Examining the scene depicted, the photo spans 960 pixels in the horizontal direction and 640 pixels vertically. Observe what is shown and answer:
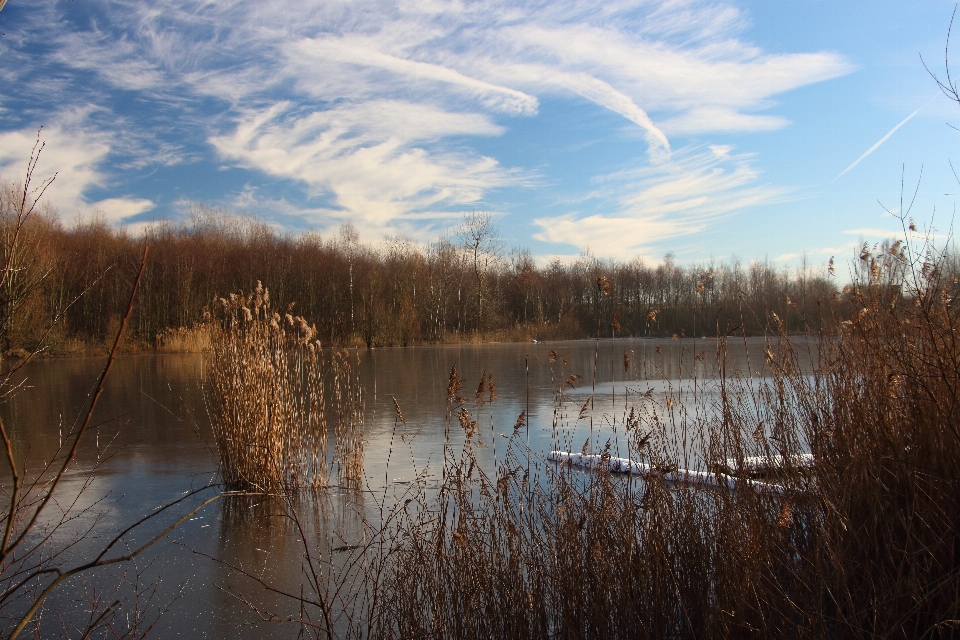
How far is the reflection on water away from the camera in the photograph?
4293 mm

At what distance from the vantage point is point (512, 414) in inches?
422

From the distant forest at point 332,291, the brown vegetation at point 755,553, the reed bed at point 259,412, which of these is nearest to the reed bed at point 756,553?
the brown vegetation at point 755,553

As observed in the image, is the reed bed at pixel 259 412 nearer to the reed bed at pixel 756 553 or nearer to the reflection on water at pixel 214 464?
the reflection on water at pixel 214 464

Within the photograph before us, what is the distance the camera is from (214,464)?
760 centimetres

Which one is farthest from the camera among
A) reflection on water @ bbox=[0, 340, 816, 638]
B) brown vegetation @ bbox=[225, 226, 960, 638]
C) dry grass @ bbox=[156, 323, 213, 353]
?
dry grass @ bbox=[156, 323, 213, 353]

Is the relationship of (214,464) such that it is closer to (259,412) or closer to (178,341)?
(259,412)

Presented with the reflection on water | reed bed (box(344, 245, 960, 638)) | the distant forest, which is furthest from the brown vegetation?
the distant forest

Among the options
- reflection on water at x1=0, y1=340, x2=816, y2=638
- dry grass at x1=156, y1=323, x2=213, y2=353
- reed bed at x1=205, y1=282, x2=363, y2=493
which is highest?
dry grass at x1=156, y1=323, x2=213, y2=353

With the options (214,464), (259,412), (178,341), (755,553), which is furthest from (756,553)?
(178,341)

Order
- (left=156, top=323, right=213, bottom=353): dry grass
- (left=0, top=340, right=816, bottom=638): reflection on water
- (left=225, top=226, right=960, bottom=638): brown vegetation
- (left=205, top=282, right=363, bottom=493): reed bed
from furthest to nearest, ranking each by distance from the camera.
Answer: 1. (left=156, top=323, right=213, bottom=353): dry grass
2. (left=205, top=282, right=363, bottom=493): reed bed
3. (left=0, top=340, right=816, bottom=638): reflection on water
4. (left=225, top=226, right=960, bottom=638): brown vegetation

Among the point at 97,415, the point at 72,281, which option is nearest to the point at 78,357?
the point at 72,281

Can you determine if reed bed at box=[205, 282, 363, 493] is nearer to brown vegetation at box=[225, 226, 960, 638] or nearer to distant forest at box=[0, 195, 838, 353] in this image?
brown vegetation at box=[225, 226, 960, 638]

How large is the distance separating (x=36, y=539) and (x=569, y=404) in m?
8.13

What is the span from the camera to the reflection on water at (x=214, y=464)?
4293 mm
